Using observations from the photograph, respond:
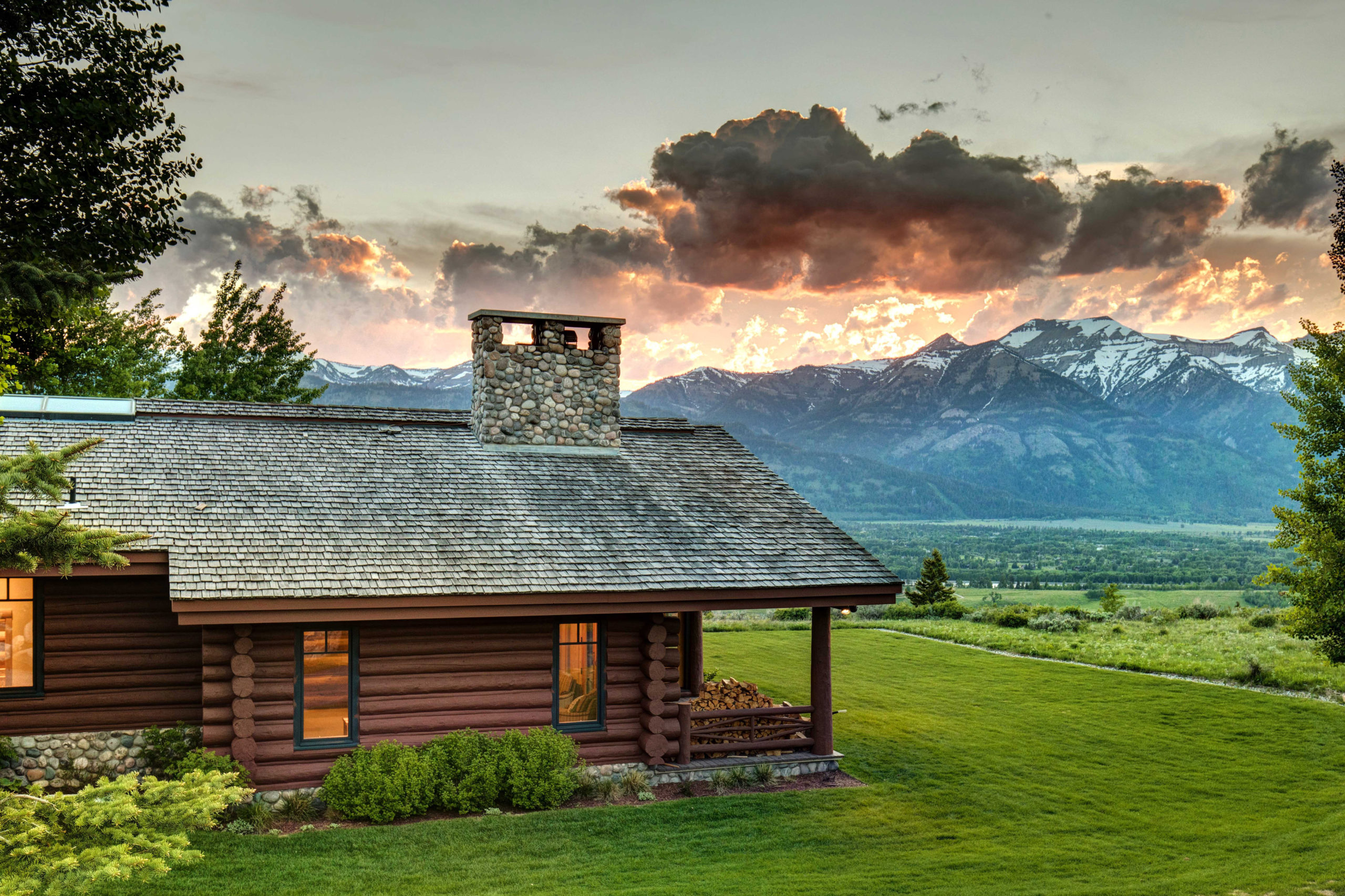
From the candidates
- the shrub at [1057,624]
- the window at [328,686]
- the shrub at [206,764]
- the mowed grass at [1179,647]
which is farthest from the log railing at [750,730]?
the shrub at [1057,624]

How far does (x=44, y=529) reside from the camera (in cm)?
602

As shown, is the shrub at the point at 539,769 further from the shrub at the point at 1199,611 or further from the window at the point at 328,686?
the shrub at the point at 1199,611

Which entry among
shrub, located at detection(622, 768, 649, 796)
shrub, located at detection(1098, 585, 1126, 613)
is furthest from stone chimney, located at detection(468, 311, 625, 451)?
shrub, located at detection(1098, 585, 1126, 613)

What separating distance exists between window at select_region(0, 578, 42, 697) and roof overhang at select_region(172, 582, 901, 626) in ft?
6.54

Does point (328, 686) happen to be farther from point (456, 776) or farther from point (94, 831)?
point (94, 831)

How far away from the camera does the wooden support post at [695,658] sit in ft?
58.0

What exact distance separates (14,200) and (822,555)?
545 inches

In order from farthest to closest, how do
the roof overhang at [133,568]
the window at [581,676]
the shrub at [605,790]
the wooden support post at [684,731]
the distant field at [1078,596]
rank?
the distant field at [1078,596]
the wooden support post at [684,731]
the window at [581,676]
the shrub at [605,790]
the roof overhang at [133,568]

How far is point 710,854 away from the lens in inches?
434

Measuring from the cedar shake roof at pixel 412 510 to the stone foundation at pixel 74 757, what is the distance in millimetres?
2619

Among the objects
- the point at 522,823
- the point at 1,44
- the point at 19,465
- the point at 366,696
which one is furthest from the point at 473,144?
the point at 19,465

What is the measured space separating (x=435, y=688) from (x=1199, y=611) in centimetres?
3134

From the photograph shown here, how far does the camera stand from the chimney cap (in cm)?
1672

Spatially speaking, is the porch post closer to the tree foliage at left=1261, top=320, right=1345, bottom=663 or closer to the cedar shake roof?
the cedar shake roof
